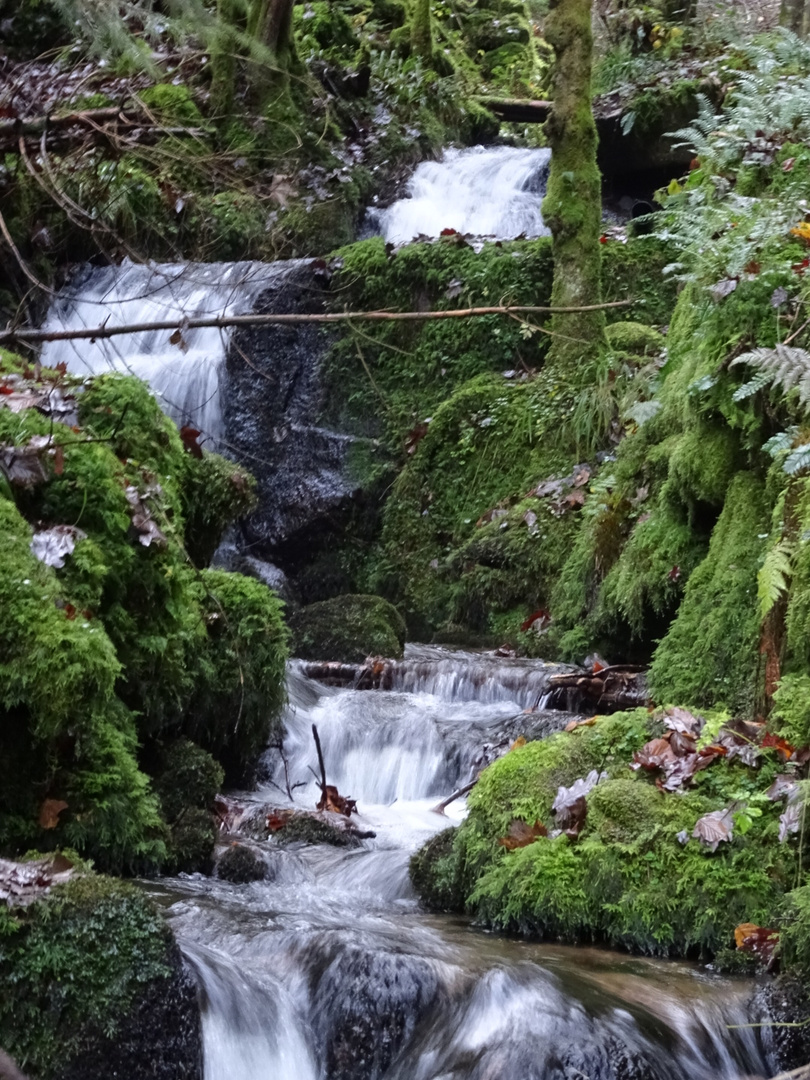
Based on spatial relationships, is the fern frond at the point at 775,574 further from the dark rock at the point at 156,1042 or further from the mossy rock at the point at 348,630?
the mossy rock at the point at 348,630

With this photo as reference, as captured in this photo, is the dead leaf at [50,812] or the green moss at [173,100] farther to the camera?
the green moss at [173,100]

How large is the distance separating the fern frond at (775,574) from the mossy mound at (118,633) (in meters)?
2.68

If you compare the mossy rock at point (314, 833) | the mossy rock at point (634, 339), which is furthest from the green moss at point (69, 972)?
the mossy rock at point (634, 339)

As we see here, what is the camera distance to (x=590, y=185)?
1059cm

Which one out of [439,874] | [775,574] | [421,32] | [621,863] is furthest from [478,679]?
[421,32]

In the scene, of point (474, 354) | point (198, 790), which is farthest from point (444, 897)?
point (474, 354)

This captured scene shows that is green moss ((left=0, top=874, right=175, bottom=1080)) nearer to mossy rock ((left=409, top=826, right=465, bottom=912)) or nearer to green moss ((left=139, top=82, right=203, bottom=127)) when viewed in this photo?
mossy rock ((left=409, top=826, right=465, bottom=912))

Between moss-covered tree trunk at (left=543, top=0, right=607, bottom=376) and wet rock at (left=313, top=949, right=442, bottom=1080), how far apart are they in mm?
7595

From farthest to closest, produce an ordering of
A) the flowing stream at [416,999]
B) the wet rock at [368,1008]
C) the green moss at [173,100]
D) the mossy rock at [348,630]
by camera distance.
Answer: the green moss at [173,100] < the mossy rock at [348,630] < the wet rock at [368,1008] < the flowing stream at [416,999]

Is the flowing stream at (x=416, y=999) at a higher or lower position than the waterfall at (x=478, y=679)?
higher

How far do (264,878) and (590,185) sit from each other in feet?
26.3

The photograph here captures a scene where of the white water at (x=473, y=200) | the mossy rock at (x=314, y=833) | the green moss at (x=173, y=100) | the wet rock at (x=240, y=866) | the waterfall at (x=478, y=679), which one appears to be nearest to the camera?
the wet rock at (x=240, y=866)

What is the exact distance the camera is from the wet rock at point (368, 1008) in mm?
3514

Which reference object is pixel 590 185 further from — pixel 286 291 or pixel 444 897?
pixel 444 897
